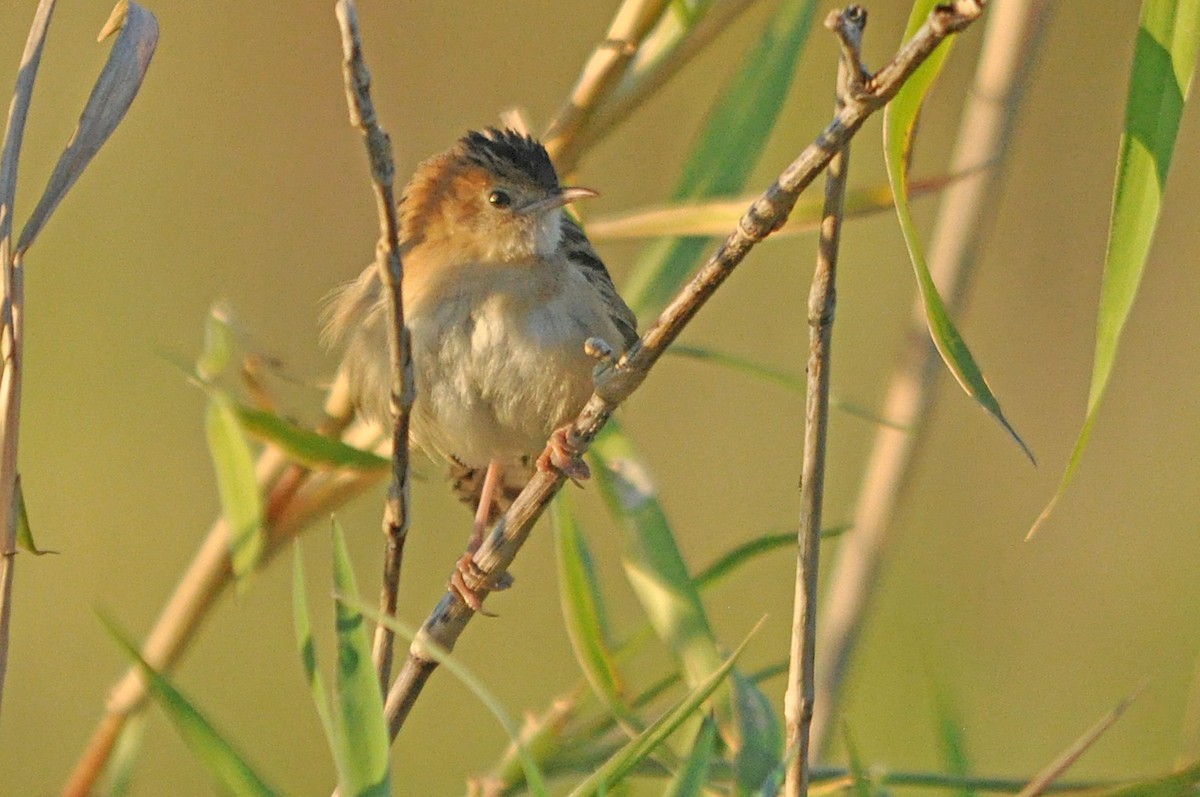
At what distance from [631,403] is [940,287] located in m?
1.70

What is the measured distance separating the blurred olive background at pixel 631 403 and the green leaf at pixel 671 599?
2.10m

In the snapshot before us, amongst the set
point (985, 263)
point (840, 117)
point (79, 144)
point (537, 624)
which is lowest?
point (537, 624)

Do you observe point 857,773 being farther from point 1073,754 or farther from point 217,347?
point 217,347

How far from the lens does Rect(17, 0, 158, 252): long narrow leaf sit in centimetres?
164

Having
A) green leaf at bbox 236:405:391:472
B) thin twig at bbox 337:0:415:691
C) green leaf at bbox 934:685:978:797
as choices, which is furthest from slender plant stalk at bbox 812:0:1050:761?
thin twig at bbox 337:0:415:691

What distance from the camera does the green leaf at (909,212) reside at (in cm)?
150

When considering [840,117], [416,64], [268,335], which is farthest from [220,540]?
[416,64]

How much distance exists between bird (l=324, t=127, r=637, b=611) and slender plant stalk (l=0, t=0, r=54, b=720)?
0.97 meters

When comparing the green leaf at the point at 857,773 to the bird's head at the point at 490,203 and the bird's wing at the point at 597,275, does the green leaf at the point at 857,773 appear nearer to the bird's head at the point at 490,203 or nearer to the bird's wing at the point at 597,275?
the bird's wing at the point at 597,275

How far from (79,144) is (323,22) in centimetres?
A: 342

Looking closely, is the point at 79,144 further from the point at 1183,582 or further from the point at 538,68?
the point at 1183,582

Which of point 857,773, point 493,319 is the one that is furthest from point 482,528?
point 857,773

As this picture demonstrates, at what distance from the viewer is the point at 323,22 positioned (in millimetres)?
4930

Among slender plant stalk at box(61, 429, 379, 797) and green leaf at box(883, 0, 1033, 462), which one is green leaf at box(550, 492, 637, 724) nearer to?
slender plant stalk at box(61, 429, 379, 797)
